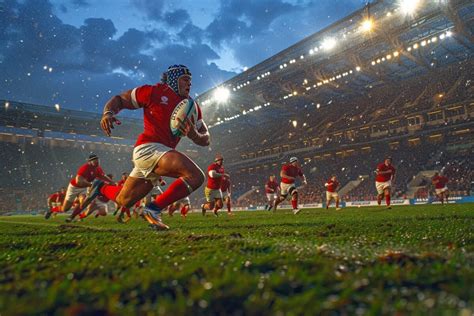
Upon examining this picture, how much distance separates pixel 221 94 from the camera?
127 feet

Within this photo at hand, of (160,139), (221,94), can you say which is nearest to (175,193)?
(160,139)

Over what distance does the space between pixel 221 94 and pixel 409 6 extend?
64.7 feet

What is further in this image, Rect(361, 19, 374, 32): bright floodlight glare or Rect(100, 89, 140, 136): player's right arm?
Rect(361, 19, 374, 32): bright floodlight glare

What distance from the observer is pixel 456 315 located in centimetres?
96

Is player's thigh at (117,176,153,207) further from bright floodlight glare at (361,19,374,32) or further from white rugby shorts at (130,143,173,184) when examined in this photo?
bright floodlight glare at (361,19,374,32)

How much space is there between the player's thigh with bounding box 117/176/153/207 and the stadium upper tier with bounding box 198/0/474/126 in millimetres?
24512

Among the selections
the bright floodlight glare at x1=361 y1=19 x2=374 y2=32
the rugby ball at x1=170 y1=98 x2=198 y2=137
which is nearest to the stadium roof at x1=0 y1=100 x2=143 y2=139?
the bright floodlight glare at x1=361 y1=19 x2=374 y2=32

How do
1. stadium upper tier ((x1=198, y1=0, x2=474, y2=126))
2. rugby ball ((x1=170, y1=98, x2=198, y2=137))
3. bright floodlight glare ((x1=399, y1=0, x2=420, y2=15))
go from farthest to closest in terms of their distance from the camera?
stadium upper tier ((x1=198, y1=0, x2=474, y2=126)), bright floodlight glare ((x1=399, y1=0, x2=420, y2=15)), rugby ball ((x1=170, y1=98, x2=198, y2=137))

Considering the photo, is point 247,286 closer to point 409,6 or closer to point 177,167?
point 177,167

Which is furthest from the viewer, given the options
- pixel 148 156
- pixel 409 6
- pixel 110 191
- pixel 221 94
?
pixel 221 94

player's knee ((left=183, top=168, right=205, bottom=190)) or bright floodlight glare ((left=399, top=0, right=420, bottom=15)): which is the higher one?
bright floodlight glare ((left=399, top=0, right=420, bottom=15))

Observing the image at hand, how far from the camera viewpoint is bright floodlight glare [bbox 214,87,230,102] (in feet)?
125

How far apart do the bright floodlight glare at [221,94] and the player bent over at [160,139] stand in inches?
1319

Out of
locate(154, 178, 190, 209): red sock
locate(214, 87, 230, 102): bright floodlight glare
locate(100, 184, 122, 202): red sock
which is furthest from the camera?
locate(214, 87, 230, 102): bright floodlight glare
